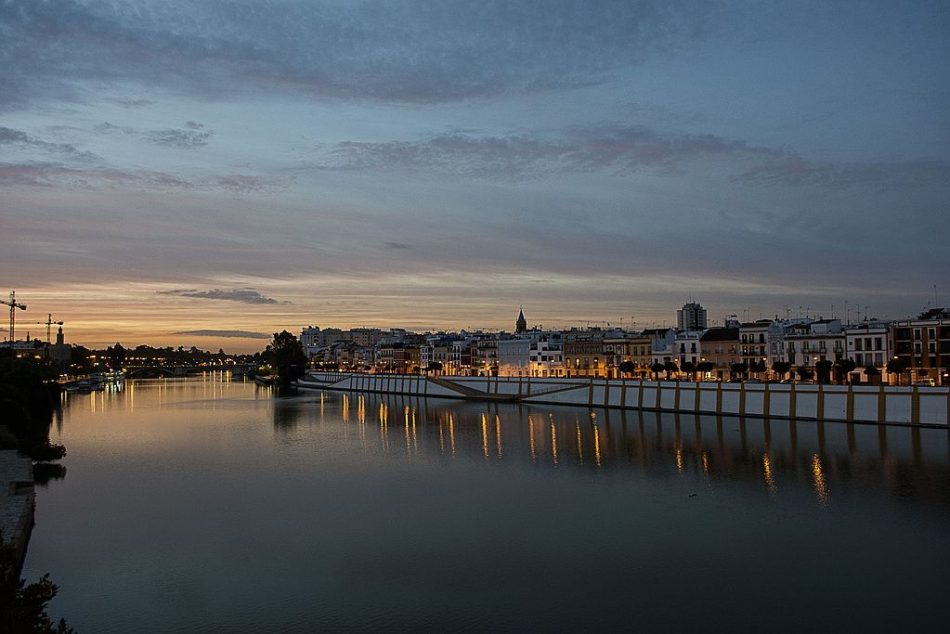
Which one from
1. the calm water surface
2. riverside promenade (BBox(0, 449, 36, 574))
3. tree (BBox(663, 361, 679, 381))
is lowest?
the calm water surface

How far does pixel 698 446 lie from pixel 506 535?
60.6 ft

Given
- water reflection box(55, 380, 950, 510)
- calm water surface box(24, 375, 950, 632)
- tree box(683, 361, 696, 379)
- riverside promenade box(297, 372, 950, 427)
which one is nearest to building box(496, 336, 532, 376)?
riverside promenade box(297, 372, 950, 427)

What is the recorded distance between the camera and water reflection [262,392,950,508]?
26594 mm

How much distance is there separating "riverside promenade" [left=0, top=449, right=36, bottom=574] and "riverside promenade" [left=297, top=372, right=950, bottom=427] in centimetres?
3681

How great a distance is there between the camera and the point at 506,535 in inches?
754

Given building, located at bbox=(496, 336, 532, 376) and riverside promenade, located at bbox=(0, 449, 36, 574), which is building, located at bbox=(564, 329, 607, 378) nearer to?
building, located at bbox=(496, 336, 532, 376)

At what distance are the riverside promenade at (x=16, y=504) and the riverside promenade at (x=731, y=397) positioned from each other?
121 ft

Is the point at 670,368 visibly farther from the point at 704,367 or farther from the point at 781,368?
the point at 781,368

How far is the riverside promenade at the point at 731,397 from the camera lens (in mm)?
40094

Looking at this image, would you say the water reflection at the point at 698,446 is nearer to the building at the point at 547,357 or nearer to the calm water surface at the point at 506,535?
the calm water surface at the point at 506,535

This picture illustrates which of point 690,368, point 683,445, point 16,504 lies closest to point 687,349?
point 690,368

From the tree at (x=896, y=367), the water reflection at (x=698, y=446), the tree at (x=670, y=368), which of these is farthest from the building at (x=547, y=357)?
the tree at (x=896, y=367)

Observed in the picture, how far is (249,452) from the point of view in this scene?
35.2m

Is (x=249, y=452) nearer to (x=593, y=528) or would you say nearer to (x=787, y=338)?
(x=593, y=528)
